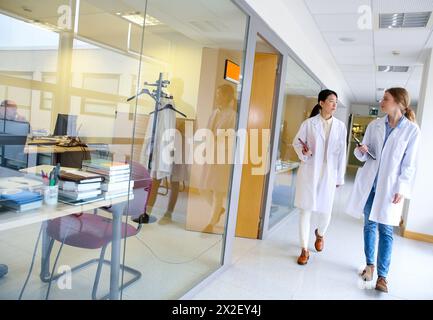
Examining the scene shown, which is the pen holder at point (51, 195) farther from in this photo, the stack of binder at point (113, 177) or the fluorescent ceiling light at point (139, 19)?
the fluorescent ceiling light at point (139, 19)

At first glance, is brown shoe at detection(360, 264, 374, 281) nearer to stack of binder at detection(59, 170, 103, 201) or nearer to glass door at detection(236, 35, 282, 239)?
glass door at detection(236, 35, 282, 239)

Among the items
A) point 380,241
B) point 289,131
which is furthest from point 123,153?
point 289,131

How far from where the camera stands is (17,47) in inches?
122

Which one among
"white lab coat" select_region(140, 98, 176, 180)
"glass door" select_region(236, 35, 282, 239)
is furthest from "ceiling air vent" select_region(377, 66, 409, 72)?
"white lab coat" select_region(140, 98, 176, 180)

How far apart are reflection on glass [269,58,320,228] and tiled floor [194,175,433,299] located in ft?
1.80

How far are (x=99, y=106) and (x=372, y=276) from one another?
292cm

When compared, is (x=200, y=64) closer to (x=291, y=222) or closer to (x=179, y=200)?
(x=179, y=200)

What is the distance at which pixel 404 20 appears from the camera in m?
3.76

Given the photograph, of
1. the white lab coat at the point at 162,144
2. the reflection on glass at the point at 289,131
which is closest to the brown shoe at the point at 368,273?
the reflection on glass at the point at 289,131

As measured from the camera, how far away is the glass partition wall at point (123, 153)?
1940 millimetres

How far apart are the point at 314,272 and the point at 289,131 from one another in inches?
82.2
